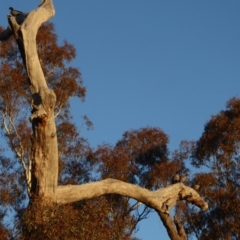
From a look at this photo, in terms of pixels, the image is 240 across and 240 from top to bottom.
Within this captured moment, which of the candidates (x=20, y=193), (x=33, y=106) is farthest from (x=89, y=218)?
(x=20, y=193)

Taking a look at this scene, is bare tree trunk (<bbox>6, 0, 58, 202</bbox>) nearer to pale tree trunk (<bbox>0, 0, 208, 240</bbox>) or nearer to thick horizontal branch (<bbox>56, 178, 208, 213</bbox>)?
pale tree trunk (<bbox>0, 0, 208, 240</bbox>)

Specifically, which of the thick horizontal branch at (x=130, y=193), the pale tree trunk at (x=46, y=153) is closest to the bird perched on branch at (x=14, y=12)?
the pale tree trunk at (x=46, y=153)

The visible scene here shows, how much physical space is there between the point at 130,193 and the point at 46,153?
1865 millimetres

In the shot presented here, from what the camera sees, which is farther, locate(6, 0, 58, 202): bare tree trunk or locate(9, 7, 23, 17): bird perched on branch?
locate(9, 7, 23, 17): bird perched on branch

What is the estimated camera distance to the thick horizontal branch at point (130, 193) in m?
8.69

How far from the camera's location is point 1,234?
513 inches

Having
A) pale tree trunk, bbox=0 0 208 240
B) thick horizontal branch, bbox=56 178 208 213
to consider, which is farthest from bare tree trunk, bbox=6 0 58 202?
thick horizontal branch, bbox=56 178 208 213

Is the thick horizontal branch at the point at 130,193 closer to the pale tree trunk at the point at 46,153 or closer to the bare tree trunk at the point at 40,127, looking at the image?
the pale tree trunk at the point at 46,153

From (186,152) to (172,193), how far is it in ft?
37.9

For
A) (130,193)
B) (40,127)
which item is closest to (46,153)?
(40,127)

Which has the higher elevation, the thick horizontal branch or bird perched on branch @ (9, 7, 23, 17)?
bird perched on branch @ (9, 7, 23, 17)

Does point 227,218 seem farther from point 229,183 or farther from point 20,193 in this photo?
point 20,193

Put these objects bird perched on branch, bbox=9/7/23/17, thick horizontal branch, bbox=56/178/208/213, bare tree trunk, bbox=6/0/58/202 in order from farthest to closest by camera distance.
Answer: bird perched on branch, bbox=9/7/23/17
thick horizontal branch, bbox=56/178/208/213
bare tree trunk, bbox=6/0/58/202

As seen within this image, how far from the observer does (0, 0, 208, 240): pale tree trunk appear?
26.4ft
